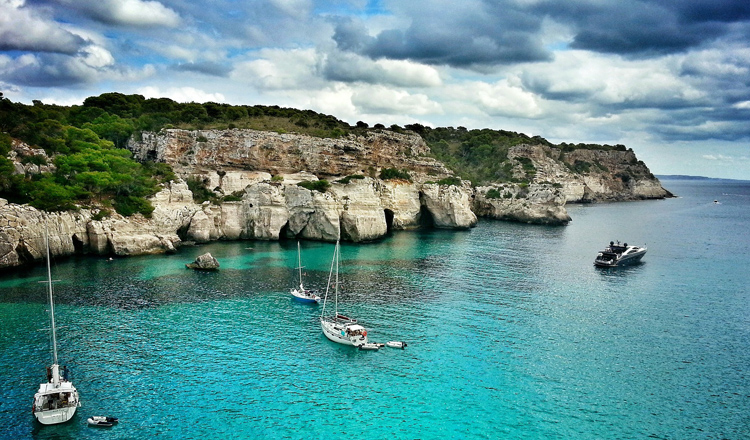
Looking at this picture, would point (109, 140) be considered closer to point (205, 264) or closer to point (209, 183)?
point (209, 183)

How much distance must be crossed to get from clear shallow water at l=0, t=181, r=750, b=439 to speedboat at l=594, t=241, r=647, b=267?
4.69m

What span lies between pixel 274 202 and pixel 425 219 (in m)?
34.3

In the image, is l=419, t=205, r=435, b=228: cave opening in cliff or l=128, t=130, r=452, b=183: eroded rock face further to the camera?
l=419, t=205, r=435, b=228: cave opening in cliff

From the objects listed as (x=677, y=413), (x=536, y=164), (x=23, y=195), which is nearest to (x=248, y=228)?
(x=23, y=195)

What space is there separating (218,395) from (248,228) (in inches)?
1955

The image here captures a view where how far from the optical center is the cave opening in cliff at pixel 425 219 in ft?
313

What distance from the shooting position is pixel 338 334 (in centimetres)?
3488

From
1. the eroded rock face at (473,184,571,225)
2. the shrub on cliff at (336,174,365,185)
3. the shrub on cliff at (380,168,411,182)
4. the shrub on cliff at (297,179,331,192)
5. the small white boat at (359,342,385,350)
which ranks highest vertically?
the shrub on cliff at (380,168,411,182)

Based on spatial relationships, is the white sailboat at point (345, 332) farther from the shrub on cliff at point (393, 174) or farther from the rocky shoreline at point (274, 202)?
the shrub on cliff at point (393, 174)

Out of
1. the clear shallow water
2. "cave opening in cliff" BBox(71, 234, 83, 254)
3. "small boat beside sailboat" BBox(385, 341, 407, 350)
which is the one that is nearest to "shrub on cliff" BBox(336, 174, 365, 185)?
the clear shallow water

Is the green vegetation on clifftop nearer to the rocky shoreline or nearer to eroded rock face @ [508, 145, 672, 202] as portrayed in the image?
the rocky shoreline

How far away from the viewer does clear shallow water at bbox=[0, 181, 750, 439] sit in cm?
2522

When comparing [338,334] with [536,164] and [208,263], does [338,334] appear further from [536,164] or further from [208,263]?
[536,164]

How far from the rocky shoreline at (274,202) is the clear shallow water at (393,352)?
4.37 m
